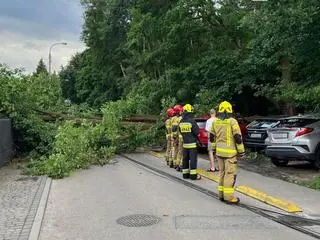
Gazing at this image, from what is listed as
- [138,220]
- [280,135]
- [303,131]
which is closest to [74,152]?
[280,135]

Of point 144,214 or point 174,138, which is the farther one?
point 174,138

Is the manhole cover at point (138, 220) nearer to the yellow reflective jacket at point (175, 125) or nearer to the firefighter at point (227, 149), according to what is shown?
the firefighter at point (227, 149)

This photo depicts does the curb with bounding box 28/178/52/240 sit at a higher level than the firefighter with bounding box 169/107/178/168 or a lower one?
lower

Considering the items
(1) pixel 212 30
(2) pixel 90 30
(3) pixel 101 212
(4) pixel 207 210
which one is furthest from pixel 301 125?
(2) pixel 90 30

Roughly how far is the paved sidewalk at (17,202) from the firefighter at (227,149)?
11.5 ft

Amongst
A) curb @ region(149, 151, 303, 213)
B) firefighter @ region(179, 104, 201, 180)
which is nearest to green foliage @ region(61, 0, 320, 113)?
firefighter @ region(179, 104, 201, 180)

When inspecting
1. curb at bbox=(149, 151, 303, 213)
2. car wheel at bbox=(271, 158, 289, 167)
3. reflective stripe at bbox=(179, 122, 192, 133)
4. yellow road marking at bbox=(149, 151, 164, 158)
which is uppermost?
reflective stripe at bbox=(179, 122, 192, 133)

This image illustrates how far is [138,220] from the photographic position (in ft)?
28.2

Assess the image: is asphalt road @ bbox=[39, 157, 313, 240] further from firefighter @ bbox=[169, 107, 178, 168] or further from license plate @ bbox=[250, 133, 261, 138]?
license plate @ bbox=[250, 133, 261, 138]

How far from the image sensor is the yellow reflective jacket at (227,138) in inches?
386

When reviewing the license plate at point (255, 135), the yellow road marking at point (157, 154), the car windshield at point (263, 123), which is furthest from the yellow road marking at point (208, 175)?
the yellow road marking at point (157, 154)

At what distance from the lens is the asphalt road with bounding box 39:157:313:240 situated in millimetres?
7625

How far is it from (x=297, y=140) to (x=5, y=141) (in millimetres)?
9506

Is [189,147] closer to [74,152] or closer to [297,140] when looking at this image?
[297,140]
